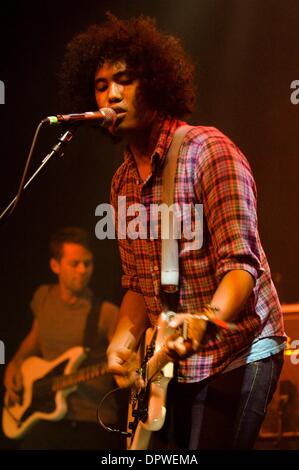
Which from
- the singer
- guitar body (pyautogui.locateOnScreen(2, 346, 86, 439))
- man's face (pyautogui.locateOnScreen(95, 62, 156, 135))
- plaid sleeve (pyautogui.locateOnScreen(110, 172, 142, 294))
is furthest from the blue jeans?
guitar body (pyautogui.locateOnScreen(2, 346, 86, 439))

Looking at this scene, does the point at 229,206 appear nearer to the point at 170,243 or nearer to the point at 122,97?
the point at 170,243

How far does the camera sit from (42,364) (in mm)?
3898

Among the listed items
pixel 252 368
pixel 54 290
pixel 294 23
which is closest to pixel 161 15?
pixel 294 23

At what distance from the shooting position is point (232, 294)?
1.56 m

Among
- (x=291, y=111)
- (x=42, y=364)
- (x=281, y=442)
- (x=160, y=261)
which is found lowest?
(x=281, y=442)

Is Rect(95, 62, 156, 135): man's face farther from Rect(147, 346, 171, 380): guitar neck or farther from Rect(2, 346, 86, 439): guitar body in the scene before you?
Rect(2, 346, 86, 439): guitar body

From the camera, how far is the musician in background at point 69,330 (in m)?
3.74

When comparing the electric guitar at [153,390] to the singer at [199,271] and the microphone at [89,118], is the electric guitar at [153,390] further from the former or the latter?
the microphone at [89,118]

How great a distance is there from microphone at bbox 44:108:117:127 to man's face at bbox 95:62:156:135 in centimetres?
3

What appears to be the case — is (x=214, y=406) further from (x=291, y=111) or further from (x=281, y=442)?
(x=291, y=111)

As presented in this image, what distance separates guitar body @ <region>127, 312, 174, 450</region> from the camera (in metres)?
1.73

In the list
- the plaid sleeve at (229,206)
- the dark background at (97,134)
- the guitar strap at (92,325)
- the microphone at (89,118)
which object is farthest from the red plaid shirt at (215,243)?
the guitar strap at (92,325)

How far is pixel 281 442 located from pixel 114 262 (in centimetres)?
133
